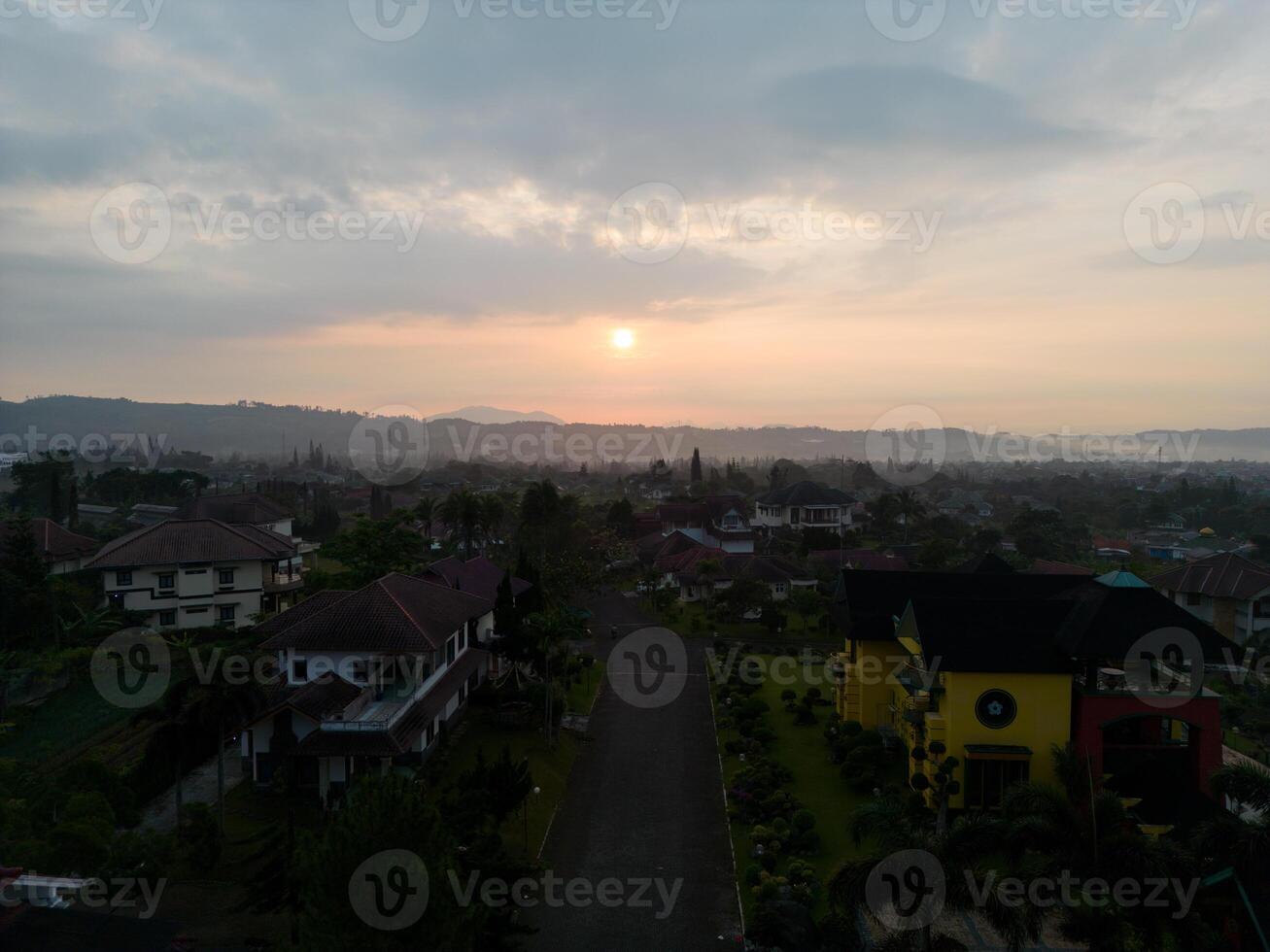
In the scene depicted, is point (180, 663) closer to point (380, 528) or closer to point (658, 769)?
point (380, 528)

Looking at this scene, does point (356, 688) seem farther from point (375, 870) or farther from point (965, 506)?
point (965, 506)

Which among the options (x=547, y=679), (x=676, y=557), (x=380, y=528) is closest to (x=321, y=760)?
(x=547, y=679)

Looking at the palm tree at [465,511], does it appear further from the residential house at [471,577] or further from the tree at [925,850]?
the tree at [925,850]

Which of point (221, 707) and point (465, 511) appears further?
point (465, 511)

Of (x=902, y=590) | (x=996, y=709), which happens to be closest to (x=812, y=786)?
(x=996, y=709)

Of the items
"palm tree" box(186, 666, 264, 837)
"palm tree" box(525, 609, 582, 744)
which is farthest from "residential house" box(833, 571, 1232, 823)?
"palm tree" box(186, 666, 264, 837)

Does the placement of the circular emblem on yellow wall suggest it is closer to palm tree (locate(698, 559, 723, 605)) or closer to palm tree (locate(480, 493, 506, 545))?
palm tree (locate(698, 559, 723, 605))
